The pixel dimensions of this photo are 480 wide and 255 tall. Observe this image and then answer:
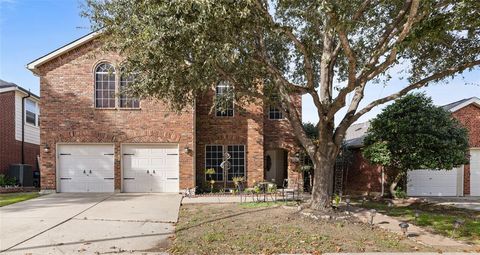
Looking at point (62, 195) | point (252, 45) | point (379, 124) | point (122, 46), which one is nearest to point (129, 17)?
point (122, 46)

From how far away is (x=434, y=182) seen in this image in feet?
58.1

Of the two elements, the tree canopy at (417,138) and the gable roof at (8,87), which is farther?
the gable roof at (8,87)

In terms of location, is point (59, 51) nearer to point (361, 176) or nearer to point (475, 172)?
point (361, 176)

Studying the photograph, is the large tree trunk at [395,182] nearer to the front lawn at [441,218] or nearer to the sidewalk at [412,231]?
the front lawn at [441,218]

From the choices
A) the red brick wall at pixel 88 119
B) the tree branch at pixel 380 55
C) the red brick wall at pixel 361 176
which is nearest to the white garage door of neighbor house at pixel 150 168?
the red brick wall at pixel 88 119

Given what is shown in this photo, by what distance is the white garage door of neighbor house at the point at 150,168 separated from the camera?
53.1 ft

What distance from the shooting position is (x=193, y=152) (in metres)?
16.1

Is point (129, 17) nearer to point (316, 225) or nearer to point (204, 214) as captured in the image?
point (204, 214)

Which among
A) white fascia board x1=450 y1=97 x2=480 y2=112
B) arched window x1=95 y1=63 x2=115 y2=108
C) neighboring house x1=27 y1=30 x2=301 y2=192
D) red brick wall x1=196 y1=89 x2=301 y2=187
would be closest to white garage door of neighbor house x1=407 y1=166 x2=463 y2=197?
white fascia board x1=450 y1=97 x2=480 y2=112

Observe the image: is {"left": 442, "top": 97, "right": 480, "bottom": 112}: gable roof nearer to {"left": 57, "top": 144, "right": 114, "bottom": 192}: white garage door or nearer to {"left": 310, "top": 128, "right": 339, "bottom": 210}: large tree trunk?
{"left": 310, "top": 128, "right": 339, "bottom": 210}: large tree trunk

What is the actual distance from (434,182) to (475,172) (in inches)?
86.0

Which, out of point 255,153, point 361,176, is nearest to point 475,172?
point 361,176

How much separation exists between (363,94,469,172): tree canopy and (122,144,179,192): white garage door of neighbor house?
26.2 ft

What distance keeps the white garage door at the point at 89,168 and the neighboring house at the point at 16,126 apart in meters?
6.10
